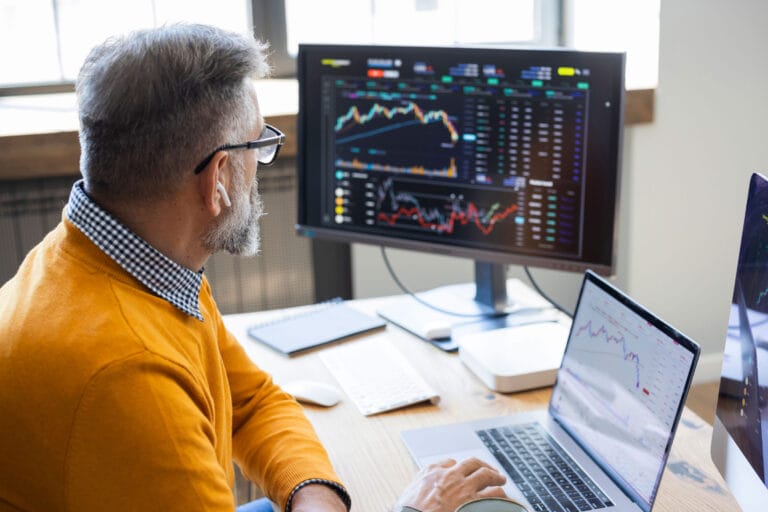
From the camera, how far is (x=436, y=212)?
183 centimetres

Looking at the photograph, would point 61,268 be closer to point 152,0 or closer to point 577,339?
point 577,339

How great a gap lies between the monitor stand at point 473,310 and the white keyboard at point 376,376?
9cm

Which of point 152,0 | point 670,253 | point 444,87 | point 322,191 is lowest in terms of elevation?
point 670,253

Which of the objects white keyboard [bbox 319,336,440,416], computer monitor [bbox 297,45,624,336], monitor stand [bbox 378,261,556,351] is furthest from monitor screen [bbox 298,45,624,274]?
white keyboard [bbox 319,336,440,416]

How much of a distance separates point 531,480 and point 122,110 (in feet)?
2.35

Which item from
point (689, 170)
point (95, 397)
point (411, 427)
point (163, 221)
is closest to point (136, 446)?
point (95, 397)

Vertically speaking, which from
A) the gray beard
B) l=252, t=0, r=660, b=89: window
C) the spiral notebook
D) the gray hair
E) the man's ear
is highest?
l=252, t=0, r=660, b=89: window

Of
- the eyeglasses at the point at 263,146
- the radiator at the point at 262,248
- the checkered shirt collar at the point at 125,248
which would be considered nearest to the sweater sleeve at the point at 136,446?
the checkered shirt collar at the point at 125,248

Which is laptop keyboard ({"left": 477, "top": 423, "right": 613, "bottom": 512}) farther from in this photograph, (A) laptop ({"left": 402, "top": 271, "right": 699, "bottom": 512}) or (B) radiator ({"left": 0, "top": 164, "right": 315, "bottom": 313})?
(B) radiator ({"left": 0, "top": 164, "right": 315, "bottom": 313})

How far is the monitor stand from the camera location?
5.98 feet

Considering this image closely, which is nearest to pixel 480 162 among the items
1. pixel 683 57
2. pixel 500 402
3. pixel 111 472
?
pixel 500 402

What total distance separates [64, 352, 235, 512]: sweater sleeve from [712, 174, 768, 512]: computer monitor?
60 centimetres

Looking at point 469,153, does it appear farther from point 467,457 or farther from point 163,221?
point 163,221

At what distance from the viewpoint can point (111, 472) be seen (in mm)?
984
